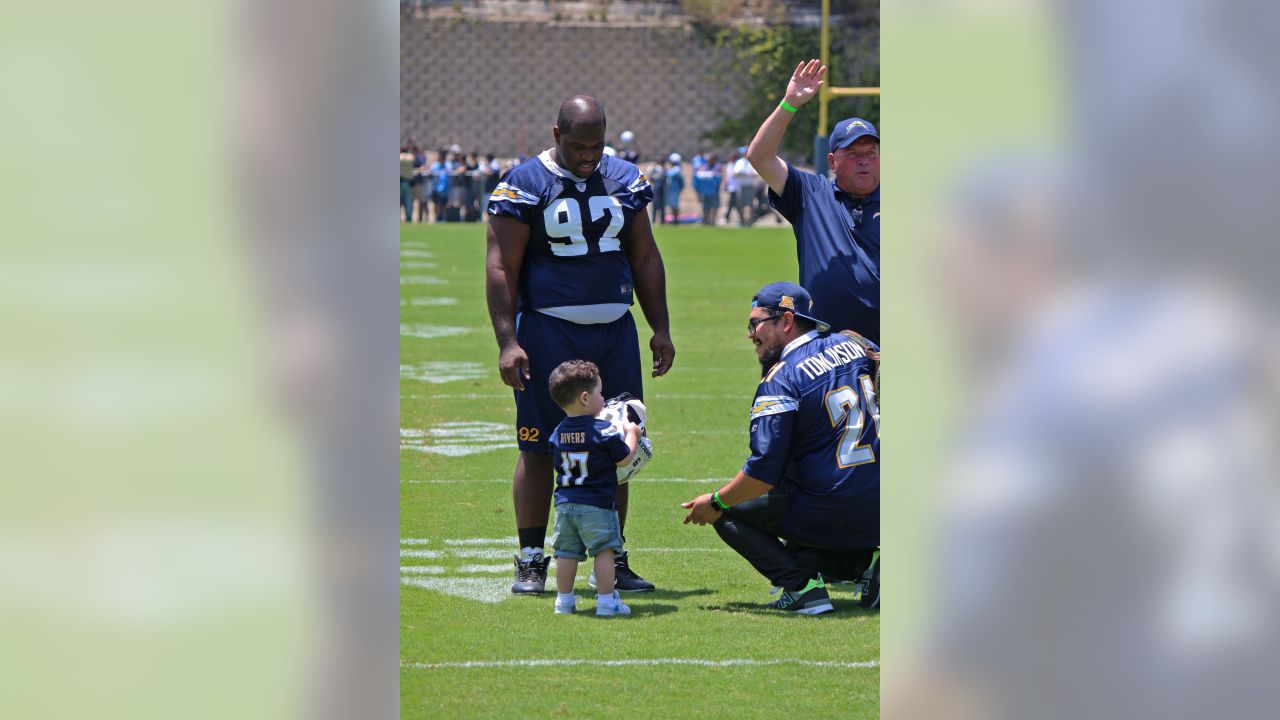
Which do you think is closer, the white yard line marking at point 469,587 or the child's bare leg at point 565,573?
the child's bare leg at point 565,573

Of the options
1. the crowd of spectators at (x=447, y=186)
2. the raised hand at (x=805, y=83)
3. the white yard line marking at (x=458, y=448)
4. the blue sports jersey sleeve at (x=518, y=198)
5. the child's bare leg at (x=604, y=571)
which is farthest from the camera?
the crowd of spectators at (x=447, y=186)

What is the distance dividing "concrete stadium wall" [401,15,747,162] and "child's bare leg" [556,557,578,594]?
2104 inches

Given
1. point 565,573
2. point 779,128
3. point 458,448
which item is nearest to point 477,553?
point 565,573

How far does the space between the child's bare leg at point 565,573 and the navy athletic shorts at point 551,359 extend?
73cm

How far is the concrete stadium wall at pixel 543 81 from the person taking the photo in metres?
59.7

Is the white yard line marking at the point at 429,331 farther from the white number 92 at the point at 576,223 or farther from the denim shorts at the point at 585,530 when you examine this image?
the denim shorts at the point at 585,530

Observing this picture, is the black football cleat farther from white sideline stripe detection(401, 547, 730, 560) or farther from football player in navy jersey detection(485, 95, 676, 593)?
white sideline stripe detection(401, 547, 730, 560)

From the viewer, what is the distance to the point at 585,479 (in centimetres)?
644

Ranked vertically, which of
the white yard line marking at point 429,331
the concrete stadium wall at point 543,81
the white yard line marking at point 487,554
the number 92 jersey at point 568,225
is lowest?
the white yard line marking at point 487,554

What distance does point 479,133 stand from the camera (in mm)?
60125

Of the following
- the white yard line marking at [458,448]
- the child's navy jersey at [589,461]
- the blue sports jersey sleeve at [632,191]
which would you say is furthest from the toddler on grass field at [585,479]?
the white yard line marking at [458,448]

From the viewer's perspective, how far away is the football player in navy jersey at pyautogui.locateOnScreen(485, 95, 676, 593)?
6.94 metres
